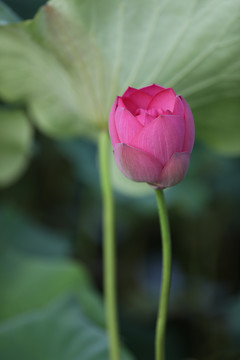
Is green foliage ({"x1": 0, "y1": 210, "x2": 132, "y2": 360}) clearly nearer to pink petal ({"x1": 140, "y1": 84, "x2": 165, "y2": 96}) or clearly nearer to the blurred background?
the blurred background

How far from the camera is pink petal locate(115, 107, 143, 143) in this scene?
0.27m

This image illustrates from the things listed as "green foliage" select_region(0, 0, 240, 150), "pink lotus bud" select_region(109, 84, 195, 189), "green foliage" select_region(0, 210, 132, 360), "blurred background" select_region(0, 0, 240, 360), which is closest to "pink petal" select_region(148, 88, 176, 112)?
"pink lotus bud" select_region(109, 84, 195, 189)

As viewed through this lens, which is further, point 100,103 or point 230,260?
point 230,260

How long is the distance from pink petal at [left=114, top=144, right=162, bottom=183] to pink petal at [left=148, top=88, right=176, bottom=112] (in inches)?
1.4

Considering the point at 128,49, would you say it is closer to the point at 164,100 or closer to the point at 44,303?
the point at 164,100

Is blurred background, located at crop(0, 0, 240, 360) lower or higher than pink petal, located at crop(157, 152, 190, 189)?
lower

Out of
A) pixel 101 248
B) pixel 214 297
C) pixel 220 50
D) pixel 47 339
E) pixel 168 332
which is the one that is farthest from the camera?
pixel 101 248

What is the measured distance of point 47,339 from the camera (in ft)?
1.86

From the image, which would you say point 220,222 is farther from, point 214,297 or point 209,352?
point 209,352

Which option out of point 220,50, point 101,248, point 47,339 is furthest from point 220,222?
point 220,50

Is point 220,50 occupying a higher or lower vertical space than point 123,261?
higher

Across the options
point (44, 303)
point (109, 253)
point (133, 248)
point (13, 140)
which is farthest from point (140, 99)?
point (133, 248)

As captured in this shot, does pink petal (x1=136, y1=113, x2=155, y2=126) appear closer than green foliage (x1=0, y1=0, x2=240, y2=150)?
Yes

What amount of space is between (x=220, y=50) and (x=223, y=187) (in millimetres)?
917
